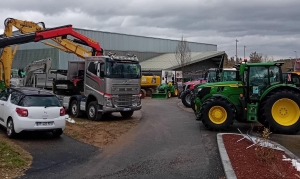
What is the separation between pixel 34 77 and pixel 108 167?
16086 millimetres

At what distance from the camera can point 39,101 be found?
12531mm

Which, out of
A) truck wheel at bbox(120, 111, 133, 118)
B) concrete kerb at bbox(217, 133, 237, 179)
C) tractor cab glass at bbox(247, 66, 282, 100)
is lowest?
concrete kerb at bbox(217, 133, 237, 179)

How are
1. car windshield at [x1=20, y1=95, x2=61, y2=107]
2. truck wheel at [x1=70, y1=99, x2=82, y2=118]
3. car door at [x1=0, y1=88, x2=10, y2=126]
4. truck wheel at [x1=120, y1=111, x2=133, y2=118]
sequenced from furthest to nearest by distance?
truck wheel at [x1=120, y1=111, x2=133, y2=118]
truck wheel at [x1=70, y1=99, x2=82, y2=118]
car door at [x1=0, y1=88, x2=10, y2=126]
car windshield at [x1=20, y1=95, x2=61, y2=107]

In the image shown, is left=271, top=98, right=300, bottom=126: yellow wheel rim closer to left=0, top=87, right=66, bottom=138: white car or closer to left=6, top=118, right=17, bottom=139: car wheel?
left=0, top=87, right=66, bottom=138: white car

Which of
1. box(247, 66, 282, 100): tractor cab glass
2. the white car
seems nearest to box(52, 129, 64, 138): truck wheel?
the white car

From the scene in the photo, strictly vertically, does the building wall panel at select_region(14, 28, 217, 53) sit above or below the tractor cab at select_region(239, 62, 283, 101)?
above

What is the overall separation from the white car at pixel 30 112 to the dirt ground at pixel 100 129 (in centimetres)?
106

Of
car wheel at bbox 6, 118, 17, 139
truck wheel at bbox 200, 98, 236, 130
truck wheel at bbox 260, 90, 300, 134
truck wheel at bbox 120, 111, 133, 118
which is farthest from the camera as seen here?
truck wheel at bbox 120, 111, 133, 118

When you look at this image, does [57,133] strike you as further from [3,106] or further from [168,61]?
[168,61]

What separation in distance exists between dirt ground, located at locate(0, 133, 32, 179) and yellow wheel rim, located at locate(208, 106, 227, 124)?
6890mm

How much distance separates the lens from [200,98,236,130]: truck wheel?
46.2 feet

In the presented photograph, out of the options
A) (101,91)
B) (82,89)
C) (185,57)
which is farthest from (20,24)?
(185,57)

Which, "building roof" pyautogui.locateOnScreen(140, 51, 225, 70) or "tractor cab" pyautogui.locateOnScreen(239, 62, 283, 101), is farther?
"building roof" pyautogui.locateOnScreen(140, 51, 225, 70)

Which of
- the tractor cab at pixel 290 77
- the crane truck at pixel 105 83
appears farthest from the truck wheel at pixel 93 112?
the tractor cab at pixel 290 77
